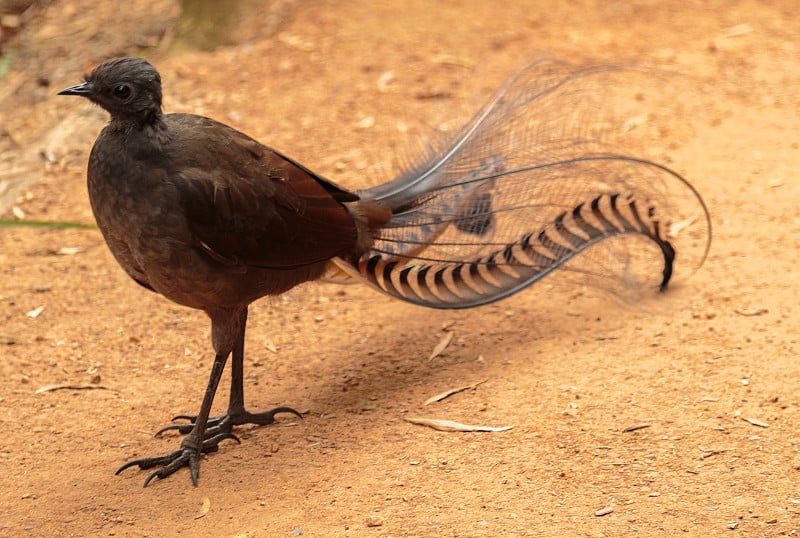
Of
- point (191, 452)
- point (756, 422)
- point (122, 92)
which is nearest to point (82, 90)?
point (122, 92)

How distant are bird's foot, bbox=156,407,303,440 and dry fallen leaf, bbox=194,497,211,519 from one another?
48 cm

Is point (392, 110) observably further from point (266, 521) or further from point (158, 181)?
point (266, 521)

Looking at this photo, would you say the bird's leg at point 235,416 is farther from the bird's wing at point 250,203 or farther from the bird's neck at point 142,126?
the bird's neck at point 142,126

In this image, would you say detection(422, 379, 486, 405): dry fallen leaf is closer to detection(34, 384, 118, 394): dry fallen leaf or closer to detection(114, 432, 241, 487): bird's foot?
detection(114, 432, 241, 487): bird's foot

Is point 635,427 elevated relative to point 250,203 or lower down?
lower down

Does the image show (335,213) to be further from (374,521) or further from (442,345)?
(374,521)

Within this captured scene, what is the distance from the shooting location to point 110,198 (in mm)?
3822

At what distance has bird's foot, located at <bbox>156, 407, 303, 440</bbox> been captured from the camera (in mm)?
4402

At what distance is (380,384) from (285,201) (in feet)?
3.75

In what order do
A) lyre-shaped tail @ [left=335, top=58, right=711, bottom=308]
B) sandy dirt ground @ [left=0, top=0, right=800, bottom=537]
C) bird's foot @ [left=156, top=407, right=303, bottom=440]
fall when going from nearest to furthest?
1. sandy dirt ground @ [left=0, top=0, right=800, bottom=537]
2. bird's foot @ [left=156, top=407, right=303, bottom=440]
3. lyre-shaped tail @ [left=335, top=58, right=711, bottom=308]

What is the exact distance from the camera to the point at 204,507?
3.86m

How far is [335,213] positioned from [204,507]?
143 centimetres

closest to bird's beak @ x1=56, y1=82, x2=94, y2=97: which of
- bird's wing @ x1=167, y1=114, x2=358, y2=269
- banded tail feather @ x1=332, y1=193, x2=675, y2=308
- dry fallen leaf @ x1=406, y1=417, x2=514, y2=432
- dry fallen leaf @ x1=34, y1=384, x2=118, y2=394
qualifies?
bird's wing @ x1=167, y1=114, x2=358, y2=269

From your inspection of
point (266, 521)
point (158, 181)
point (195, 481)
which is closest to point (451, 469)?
point (266, 521)
